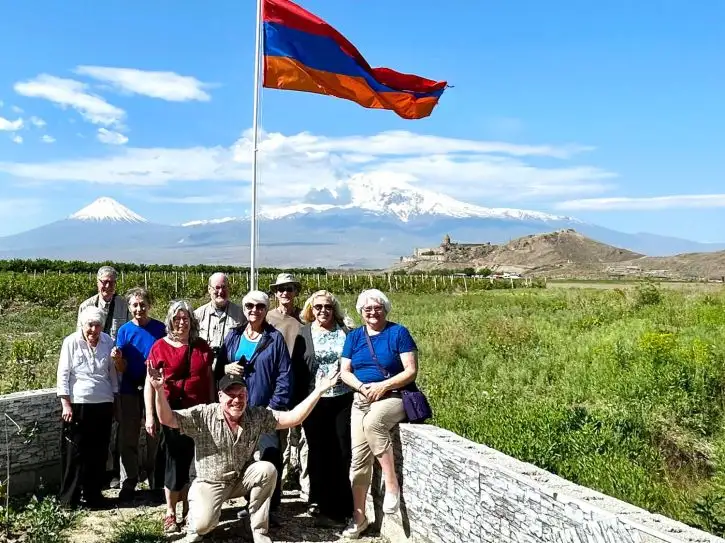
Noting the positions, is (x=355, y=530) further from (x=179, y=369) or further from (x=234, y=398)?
(x=179, y=369)

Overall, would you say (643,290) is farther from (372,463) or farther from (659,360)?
(372,463)

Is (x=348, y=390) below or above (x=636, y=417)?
above

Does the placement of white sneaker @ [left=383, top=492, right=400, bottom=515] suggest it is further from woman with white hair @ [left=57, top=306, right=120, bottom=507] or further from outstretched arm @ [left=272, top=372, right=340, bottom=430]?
woman with white hair @ [left=57, top=306, right=120, bottom=507]

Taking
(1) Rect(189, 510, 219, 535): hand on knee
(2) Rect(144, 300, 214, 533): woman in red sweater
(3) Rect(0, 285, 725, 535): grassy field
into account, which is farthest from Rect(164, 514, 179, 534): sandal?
(3) Rect(0, 285, 725, 535): grassy field

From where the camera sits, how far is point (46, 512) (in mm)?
5082

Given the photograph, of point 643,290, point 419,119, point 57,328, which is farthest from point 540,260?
point 419,119

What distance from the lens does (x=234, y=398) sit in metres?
4.82

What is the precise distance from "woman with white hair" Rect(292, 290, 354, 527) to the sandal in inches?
44.9

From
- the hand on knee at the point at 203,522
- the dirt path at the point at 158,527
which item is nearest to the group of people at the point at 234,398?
the hand on knee at the point at 203,522

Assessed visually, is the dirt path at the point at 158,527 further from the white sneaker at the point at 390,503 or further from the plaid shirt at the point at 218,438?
the plaid shirt at the point at 218,438

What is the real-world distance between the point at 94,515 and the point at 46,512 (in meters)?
0.69

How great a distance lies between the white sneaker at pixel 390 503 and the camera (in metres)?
5.12

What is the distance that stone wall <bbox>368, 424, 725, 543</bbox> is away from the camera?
3266 millimetres

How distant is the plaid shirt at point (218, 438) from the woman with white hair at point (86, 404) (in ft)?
4.22
